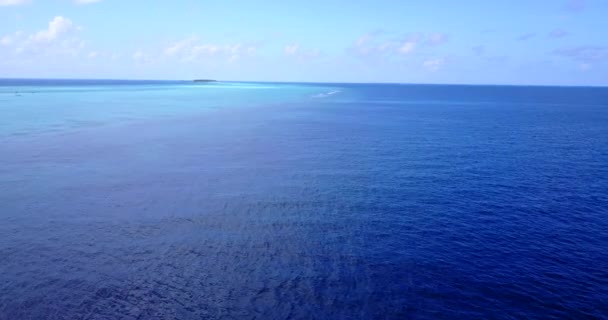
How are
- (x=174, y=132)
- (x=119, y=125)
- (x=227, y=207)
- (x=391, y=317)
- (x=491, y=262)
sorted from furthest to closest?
(x=119, y=125) < (x=174, y=132) < (x=227, y=207) < (x=491, y=262) < (x=391, y=317)

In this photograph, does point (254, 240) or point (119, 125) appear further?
point (119, 125)

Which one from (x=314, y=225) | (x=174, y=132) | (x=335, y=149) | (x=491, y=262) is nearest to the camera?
(x=491, y=262)

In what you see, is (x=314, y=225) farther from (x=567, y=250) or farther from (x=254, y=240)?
(x=567, y=250)

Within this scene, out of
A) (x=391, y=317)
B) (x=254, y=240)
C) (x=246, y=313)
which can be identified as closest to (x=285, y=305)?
(x=246, y=313)

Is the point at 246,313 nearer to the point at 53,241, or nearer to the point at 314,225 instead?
the point at 314,225

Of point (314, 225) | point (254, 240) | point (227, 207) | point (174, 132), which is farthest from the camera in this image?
point (174, 132)

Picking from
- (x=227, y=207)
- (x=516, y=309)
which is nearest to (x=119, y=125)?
(x=227, y=207)
